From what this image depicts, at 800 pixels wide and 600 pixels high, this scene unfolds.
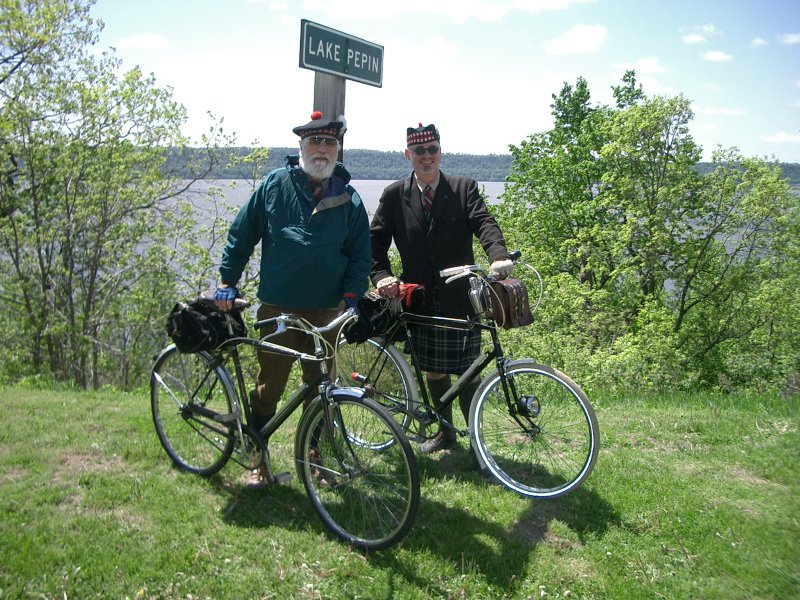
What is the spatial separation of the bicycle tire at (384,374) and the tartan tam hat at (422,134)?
1.35 m

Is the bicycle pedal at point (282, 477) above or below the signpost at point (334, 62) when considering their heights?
below

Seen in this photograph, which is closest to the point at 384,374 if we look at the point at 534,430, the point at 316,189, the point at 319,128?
the point at 534,430

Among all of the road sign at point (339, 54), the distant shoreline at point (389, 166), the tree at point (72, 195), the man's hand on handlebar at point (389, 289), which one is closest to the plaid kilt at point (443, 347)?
the man's hand on handlebar at point (389, 289)

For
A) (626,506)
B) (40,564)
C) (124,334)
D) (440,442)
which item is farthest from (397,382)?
(124,334)

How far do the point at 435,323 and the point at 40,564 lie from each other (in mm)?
2425

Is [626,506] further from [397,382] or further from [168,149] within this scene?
[168,149]

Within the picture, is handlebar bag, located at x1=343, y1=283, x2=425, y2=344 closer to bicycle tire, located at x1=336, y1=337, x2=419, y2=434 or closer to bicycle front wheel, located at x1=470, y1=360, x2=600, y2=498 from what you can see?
bicycle tire, located at x1=336, y1=337, x2=419, y2=434

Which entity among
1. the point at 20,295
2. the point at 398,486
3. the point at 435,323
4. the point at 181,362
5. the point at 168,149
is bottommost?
the point at 20,295

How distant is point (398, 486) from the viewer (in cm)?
313

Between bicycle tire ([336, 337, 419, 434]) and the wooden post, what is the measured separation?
1.33 m

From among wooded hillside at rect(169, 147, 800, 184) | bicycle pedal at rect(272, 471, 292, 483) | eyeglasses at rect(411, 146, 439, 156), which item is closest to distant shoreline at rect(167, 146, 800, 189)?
wooded hillside at rect(169, 147, 800, 184)

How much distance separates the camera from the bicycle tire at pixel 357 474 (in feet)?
10.1

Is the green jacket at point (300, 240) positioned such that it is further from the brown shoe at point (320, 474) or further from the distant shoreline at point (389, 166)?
the distant shoreline at point (389, 166)

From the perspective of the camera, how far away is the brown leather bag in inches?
141
